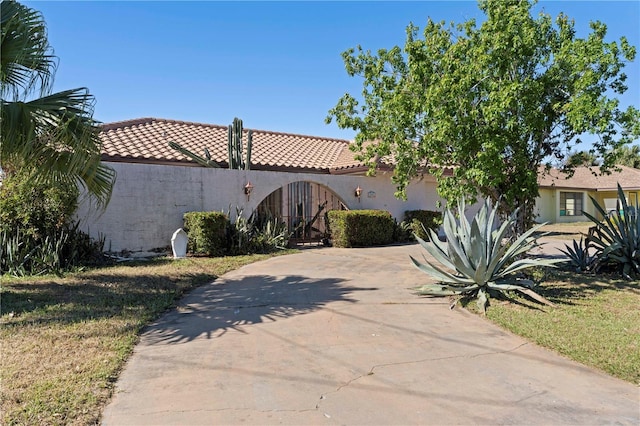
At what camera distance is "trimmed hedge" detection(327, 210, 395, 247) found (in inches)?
572

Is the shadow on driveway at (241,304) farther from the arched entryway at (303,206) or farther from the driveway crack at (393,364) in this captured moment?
the arched entryway at (303,206)

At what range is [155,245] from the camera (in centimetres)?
1228

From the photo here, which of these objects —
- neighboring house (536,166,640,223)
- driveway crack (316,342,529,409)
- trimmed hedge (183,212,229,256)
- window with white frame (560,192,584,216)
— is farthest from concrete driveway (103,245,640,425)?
window with white frame (560,192,584,216)

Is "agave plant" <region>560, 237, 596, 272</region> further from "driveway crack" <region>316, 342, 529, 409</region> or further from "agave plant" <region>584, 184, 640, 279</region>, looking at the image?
"driveway crack" <region>316, 342, 529, 409</region>

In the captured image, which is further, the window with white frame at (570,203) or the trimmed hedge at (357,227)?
the window with white frame at (570,203)

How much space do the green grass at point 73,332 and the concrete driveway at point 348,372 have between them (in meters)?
0.23

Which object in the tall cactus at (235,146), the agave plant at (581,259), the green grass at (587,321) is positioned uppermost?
the tall cactus at (235,146)

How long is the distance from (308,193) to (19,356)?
500 inches

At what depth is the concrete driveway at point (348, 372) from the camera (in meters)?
3.45

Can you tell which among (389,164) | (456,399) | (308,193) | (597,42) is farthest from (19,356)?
(389,164)

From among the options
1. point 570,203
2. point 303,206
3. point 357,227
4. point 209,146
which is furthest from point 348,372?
point 570,203

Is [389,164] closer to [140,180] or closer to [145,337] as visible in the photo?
[140,180]

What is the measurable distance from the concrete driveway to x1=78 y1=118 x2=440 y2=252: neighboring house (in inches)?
232

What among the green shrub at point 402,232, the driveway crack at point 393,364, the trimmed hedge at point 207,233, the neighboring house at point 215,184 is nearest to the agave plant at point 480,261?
the driveway crack at point 393,364
